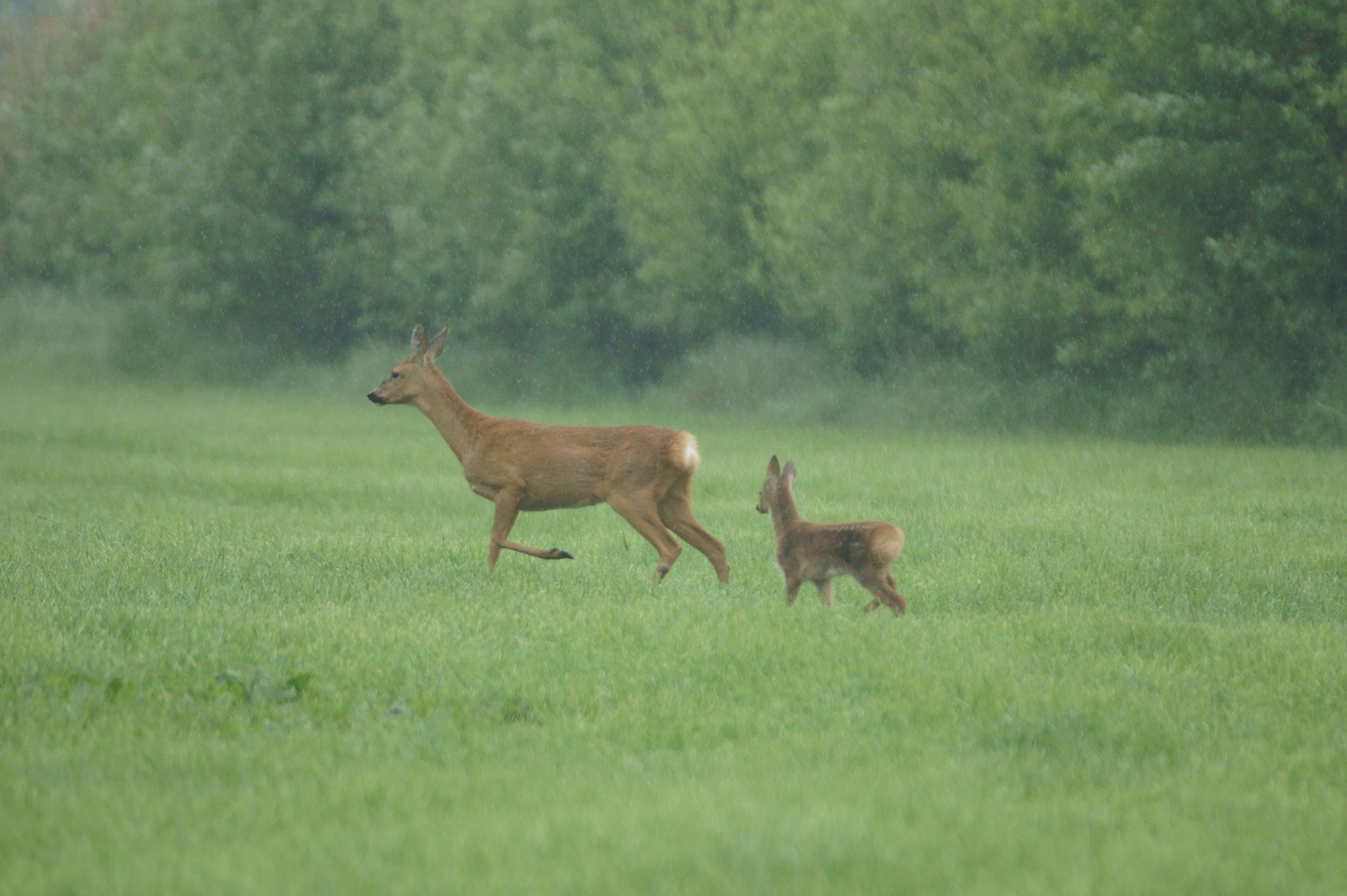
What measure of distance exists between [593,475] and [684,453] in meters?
0.67

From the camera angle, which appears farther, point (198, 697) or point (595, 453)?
point (595, 453)

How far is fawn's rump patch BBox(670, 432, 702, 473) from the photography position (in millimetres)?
9445

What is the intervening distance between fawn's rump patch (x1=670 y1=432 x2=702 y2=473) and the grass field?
78cm

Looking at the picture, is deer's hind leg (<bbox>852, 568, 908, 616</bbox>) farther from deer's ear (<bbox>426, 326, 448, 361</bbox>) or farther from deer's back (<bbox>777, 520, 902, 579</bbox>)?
deer's ear (<bbox>426, 326, 448, 361</bbox>)

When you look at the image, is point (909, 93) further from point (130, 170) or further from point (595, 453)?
point (130, 170)

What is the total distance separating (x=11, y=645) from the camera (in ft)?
22.9

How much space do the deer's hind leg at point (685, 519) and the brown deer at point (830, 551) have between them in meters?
1.09

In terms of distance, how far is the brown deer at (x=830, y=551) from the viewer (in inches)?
309

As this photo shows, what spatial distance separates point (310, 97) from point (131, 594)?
3663 centimetres

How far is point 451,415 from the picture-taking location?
1044 centimetres

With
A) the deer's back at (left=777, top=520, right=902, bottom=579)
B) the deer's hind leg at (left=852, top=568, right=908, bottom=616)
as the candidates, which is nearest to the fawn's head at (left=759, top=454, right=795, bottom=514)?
the deer's back at (left=777, top=520, right=902, bottom=579)

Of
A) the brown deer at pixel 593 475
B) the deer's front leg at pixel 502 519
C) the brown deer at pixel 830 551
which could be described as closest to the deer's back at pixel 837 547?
the brown deer at pixel 830 551

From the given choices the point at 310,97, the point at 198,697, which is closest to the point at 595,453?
the point at 198,697

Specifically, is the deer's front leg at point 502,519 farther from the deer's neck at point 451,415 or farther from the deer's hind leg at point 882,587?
the deer's hind leg at point 882,587
